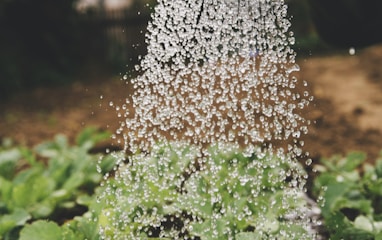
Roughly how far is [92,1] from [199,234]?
914 cm

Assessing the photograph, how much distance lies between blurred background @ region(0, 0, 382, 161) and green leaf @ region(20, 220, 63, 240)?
1680 millimetres

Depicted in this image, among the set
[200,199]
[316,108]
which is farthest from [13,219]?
[316,108]

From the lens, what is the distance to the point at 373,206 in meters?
2.90

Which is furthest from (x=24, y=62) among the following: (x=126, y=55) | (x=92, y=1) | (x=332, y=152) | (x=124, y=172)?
(x=124, y=172)

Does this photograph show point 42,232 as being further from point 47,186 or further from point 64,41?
point 64,41

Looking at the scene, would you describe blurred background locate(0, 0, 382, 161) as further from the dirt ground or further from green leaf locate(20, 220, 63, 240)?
green leaf locate(20, 220, 63, 240)

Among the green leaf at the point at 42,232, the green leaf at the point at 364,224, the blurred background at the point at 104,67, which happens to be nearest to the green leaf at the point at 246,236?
the green leaf at the point at 364,224

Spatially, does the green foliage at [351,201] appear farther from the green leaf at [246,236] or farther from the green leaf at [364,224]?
the green leaf at [246,236]

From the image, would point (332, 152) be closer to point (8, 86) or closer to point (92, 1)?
point (8, 86)

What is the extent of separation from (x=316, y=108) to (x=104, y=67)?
14.8 ft

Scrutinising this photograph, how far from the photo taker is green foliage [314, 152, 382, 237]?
8.14ft

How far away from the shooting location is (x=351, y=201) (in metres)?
2.79

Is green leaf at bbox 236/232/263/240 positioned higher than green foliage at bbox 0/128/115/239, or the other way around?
green foliage at bbox 0/128/115/239

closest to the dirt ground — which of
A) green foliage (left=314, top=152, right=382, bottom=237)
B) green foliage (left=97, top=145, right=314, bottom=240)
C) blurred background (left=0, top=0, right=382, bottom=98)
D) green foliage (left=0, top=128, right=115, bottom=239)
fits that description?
blurred background (left=0, top=0, right=382, bottom=98)
